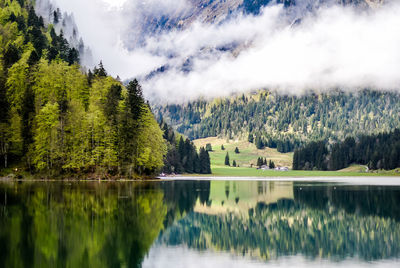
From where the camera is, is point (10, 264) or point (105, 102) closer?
point (10, 264)

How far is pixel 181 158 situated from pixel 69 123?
8483 cm

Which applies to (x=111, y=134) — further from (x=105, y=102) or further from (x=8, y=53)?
(x=8, y=53)

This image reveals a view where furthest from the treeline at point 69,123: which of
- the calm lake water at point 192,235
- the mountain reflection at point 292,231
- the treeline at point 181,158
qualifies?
the mountain reflection at point 292,231

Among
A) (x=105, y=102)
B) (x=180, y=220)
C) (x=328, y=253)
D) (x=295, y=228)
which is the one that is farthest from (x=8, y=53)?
(x=328, y=253)

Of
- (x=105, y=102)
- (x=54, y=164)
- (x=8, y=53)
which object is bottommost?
(x=54, y=164)

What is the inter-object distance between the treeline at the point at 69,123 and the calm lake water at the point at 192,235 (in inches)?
2054

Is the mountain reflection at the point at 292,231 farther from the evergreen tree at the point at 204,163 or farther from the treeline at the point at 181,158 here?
the evergreen tree at the point at 204,163

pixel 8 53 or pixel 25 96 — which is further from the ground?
pixel 8 53

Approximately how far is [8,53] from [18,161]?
29382mm

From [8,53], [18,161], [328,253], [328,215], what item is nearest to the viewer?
[328,253]

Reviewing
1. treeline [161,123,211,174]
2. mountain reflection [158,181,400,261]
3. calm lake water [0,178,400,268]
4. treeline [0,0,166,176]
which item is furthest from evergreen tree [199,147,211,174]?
calm lake water [0,178,400,268]

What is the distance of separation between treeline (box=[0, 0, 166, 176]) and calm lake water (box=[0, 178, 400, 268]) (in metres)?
52.2

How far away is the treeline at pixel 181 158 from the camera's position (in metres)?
162

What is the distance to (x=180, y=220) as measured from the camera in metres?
35.4
